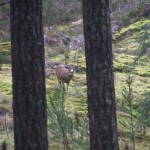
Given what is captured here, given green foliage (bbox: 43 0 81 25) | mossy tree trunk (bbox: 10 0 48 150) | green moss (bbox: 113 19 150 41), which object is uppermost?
green foliage (bbox: 43 0 81 25)

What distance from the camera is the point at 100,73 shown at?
5.77 m

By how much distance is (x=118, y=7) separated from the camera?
89.9ft

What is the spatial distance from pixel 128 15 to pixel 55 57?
9.08m

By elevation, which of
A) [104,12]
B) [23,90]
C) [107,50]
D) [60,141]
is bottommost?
[60,141]

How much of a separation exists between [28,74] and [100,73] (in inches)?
37.7

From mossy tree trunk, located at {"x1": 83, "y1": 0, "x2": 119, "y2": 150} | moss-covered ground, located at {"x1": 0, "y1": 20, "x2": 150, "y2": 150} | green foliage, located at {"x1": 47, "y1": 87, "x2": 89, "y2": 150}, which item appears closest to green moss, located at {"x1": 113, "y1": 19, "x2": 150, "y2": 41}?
moss-covered ground, located at {"x1": 0, "y1": 20, "x2": 150, "y2": 150}

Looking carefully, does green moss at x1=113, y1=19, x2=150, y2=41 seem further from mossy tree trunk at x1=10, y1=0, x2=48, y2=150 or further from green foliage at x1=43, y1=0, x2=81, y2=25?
mossy tree trunk at x1=10, y1=0, x2=48, y2=150

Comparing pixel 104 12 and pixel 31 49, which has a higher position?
pixel 104 12

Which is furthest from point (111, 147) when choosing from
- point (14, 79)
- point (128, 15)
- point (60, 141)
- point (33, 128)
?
point (128, 15)

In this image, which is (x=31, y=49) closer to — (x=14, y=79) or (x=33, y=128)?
(x=14, y=79)

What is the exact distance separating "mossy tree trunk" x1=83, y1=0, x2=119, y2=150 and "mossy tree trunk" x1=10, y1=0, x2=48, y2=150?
0.74 meters

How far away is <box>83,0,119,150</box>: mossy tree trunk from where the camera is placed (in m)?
5.71

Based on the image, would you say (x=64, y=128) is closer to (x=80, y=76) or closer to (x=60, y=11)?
(x=80, y=76)

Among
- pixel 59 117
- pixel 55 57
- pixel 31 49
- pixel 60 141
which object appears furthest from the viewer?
pixel 55 57
